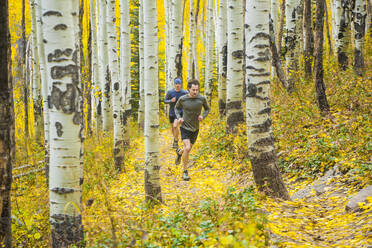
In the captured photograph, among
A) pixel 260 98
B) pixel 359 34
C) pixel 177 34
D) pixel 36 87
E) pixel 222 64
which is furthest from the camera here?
pixel 36 87

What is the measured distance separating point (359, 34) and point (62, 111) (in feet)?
28.6

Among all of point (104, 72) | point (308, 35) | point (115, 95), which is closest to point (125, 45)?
point (115, 95)

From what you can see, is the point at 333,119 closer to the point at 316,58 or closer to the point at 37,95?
the point at 316,58

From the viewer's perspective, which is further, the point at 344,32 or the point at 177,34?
the point at 177,34

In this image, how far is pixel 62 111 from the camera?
11.5 ft

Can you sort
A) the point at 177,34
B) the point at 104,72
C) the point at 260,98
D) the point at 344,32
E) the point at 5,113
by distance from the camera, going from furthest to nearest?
the point at 177,34 < the point at 104,72 < the point at 344,32 < the point at 260,98 < the point at 5,113

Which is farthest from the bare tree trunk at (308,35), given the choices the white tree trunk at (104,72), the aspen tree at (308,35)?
the white tree trunk at (104,72)

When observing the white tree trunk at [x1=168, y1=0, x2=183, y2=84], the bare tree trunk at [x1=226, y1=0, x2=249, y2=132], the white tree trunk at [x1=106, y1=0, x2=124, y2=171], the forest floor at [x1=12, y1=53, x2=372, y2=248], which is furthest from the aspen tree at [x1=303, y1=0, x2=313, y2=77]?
the white tree trunk at [x1=106, y1=0, x2=124, y2=171]

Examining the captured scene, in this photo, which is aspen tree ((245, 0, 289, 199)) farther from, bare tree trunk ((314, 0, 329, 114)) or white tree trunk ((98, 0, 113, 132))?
white tree trunk ((98, 0, 113, 132))

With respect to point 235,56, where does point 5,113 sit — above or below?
below

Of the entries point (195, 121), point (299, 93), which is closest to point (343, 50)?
point (299, 93)

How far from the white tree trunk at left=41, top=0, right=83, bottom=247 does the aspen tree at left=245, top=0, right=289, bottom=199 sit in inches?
92.9

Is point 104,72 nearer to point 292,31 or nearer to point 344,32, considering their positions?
point 292,31

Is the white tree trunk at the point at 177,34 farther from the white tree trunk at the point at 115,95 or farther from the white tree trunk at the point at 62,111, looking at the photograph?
the white tree trunk at the point at 62,111
